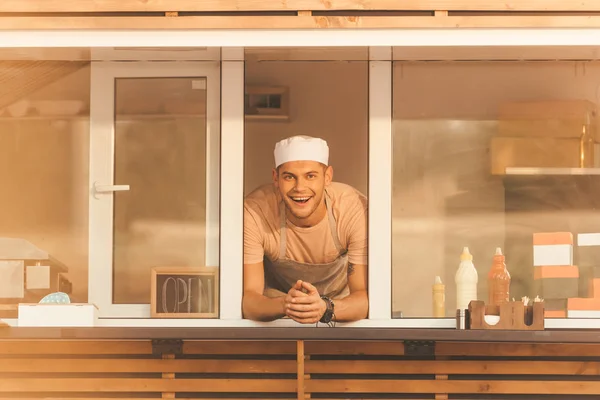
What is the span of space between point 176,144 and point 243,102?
1.54 feet

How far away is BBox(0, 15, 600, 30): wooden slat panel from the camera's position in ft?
29.6

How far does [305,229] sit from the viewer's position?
31.3 ft

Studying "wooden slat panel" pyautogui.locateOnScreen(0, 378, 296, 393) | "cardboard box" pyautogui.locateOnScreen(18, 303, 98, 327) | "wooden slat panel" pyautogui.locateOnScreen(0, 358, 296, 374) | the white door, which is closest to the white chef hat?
the white door

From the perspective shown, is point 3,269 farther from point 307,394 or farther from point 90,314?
point 307,394

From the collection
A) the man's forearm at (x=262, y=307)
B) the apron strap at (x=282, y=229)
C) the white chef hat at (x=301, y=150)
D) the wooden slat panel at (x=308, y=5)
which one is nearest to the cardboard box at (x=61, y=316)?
the man's forearm at (x=262, y=307)

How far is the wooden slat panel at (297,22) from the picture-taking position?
9.01 m

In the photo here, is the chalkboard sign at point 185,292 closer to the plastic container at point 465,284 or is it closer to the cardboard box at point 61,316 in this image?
the cardboard box at point 61,316

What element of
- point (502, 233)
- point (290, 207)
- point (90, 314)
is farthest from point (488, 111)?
point (90, 314)

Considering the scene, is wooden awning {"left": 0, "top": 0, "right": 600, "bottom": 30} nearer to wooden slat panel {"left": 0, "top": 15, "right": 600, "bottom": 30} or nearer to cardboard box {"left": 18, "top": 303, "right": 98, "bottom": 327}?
wooden slat panel {"left": 0, "top": 15, "right": 600, "bottom": 30}

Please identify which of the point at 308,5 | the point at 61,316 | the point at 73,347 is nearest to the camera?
the point at 308,5

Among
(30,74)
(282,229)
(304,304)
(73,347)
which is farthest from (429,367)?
(30,74)

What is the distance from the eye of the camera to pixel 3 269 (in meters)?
9.48

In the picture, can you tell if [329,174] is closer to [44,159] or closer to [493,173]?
[493,173]

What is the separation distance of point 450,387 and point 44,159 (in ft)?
9.07
